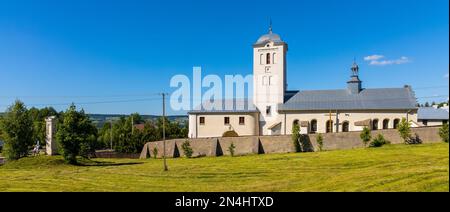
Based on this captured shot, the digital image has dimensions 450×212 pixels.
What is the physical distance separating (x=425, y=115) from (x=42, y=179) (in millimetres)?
46508

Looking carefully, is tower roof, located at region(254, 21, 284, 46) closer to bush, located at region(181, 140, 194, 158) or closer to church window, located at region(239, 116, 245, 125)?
church window, located at region(239, 116, 245, 125)

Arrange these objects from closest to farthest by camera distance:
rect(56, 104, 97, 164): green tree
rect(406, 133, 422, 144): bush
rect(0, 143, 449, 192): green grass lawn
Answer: rect(0, 143, 449, 192): green grass lawn
rect(56, 104, 97, 164): green tree
rect(406, 133, 422, 144): bush

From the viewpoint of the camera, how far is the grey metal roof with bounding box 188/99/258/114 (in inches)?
1794

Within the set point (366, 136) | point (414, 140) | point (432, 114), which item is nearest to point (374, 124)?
point (414, 140)

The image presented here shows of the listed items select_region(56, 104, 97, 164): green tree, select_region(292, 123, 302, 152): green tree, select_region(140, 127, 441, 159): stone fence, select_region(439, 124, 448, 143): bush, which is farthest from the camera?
select_region(292, 123, 302, 152): green tree

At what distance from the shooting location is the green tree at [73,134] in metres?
30.6

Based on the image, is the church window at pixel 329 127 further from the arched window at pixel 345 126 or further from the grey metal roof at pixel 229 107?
the grey metal roof at pixel 229 107

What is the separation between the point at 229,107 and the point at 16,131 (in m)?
24.4

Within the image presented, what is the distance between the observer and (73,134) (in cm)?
3070

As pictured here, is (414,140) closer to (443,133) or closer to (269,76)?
(443,133)

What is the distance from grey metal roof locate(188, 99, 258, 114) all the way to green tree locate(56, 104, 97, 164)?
17.1 meters

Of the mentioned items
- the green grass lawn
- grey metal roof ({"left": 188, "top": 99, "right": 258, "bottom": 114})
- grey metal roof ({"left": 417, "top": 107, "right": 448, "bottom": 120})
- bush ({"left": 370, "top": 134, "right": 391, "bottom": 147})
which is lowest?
the green grass lawn

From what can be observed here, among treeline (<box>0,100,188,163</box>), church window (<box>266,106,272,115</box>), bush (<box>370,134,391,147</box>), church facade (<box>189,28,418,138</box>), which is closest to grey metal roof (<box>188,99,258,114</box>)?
church facade (<box>189,28,418,138</box>)

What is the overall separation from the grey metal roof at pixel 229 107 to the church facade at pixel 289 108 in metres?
0.13
